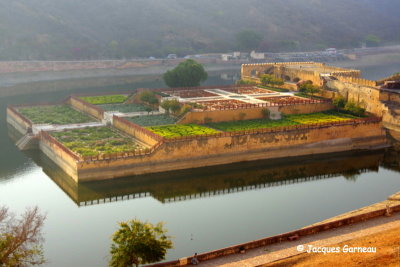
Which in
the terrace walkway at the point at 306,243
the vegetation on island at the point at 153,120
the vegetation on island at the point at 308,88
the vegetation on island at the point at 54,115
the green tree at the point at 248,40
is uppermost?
the green tree at the point at 248,40

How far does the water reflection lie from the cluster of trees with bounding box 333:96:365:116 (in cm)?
503

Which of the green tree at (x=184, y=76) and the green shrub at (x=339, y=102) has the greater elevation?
the green tree at (x=184, y=76)

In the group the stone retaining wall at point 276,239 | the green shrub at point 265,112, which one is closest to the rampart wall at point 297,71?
the green shrub at point 265,112

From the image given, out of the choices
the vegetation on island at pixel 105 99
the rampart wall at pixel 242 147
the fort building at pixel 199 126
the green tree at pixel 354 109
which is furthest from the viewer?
the vegetation on island at pixel 105 99

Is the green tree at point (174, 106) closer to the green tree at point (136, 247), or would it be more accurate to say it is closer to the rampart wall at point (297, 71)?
the rampart wall at point (297, 71)

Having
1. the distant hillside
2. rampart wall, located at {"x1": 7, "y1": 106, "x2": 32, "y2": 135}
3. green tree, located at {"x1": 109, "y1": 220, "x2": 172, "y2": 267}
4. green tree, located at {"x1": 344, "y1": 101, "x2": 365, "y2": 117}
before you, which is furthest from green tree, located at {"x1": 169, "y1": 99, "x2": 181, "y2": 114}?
the distant hillside

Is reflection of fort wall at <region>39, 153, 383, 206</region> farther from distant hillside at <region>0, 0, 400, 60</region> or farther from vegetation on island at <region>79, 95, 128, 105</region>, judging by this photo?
distant hillside at <region>0, 0, 400, 60</region>

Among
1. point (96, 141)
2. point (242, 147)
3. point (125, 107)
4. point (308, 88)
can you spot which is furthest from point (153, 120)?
point (308, 88)

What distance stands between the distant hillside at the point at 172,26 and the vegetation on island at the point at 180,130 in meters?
49.6

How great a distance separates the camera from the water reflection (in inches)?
1355

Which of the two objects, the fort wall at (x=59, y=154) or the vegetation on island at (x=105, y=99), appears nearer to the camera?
the fort wall at (x=59, y=154)

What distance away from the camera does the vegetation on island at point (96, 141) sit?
123ft

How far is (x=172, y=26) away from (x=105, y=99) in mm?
66087

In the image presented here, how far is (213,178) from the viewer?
122 ft
